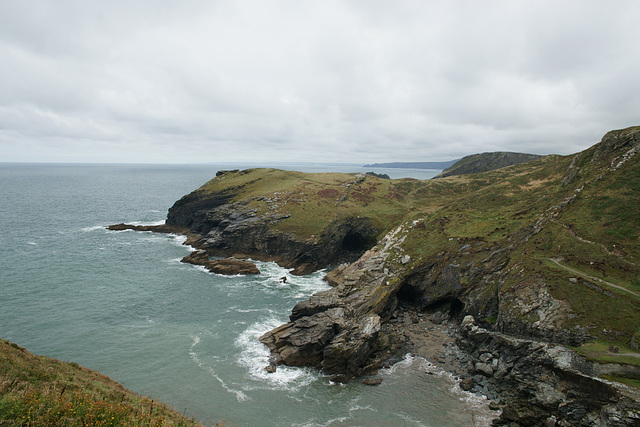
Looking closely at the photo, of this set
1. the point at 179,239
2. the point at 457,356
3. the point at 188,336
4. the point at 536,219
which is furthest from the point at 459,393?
the point at 179,239

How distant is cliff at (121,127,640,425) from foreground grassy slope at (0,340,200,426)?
2012 cm

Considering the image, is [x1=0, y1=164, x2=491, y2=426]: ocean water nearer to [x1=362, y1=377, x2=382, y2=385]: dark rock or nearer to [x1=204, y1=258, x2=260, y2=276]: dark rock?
[x1=362, y1=377, x2=382, y2=385]: dark rock

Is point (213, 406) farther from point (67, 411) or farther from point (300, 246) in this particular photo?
point (300, 246)

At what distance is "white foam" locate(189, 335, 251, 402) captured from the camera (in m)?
33.3

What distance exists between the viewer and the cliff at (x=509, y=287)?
2928cm

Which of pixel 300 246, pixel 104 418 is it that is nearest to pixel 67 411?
pixel 104 418

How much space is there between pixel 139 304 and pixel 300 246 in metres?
36.0

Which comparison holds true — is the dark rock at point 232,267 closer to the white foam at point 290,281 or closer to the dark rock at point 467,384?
the white foam at point 290,281

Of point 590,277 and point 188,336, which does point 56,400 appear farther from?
point 590,277

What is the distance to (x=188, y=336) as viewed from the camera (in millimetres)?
44000

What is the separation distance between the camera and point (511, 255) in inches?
1855

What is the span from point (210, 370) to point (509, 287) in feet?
128

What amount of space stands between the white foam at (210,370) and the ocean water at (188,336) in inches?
4.6

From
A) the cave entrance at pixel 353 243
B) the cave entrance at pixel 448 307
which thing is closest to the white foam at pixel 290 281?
the cave entrance at pixel 353 243
